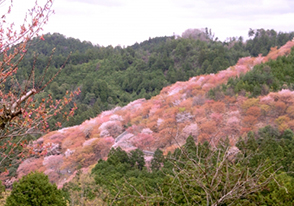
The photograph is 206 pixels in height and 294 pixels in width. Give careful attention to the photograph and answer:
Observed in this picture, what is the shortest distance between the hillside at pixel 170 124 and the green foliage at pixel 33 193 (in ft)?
21.4

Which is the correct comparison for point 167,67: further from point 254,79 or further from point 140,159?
point 140,159

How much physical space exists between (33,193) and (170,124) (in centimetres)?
1084

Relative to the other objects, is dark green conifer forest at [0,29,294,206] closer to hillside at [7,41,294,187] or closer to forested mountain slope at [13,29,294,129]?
forested mountain slope at [13,29,294,129]

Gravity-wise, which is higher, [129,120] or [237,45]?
[237,45]

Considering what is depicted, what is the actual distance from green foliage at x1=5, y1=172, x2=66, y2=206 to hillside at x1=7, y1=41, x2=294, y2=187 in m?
6.54

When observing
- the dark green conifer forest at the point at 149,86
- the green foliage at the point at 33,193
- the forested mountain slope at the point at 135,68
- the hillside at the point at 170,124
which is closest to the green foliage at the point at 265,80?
the dark green conifer forest at the point at 149,86

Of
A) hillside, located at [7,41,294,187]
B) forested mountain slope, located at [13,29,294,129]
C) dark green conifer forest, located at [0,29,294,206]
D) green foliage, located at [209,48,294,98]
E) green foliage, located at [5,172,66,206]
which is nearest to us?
green foliage, located at [5,172,66,206]

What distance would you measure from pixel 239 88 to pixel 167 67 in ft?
68.2

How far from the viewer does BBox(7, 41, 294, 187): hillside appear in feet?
49.3

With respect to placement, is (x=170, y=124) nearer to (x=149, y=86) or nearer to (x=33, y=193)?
(x=33, y=193)

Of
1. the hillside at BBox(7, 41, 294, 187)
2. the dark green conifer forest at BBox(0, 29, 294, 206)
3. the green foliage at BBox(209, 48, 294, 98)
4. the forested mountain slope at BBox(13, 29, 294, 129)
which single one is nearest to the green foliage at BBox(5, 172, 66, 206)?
the dark green conifer forest at BBox(0, 29, 294, 206)

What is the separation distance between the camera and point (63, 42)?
6731 cm

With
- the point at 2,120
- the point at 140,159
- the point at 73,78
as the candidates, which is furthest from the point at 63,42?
the point at 2,120

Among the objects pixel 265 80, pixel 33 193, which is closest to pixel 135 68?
pixel 265 80
